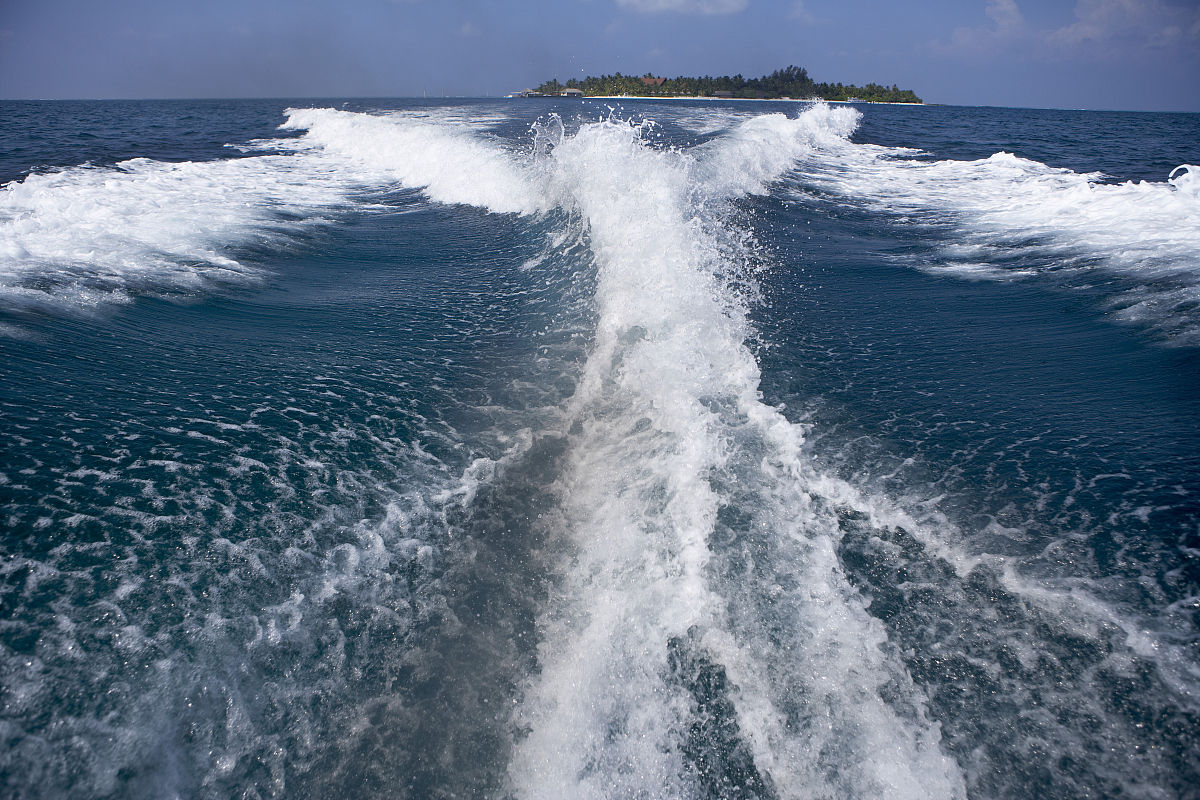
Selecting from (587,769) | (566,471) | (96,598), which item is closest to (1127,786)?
(587,769)

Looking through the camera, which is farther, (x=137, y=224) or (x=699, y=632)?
(x=137, y=224)

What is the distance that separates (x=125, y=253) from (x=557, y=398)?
712 centimetres

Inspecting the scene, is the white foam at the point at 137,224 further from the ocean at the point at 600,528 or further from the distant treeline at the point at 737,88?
the distant treeline at the point at 737,88

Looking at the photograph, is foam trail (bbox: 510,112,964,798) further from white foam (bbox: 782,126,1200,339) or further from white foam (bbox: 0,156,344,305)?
white foam (bbox: 0,156,344,305)

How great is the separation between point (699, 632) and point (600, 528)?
103cm

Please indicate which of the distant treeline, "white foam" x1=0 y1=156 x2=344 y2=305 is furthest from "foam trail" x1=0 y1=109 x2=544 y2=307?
the distant treeline

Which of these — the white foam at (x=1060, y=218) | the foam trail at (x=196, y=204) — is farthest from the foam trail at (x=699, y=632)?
the foam trail at (x=196, y=204)

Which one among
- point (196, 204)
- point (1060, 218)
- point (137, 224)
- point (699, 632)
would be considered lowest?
point (699, 632)

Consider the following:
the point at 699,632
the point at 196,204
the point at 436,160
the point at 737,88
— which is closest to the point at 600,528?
the point at 699,632

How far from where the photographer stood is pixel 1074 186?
538 inches

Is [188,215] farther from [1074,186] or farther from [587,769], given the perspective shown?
[1074,186]

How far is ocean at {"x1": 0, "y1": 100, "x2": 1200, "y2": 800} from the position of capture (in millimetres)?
2803

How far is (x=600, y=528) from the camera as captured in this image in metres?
4.10

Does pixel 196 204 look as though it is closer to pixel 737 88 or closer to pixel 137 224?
pixel 137 224
